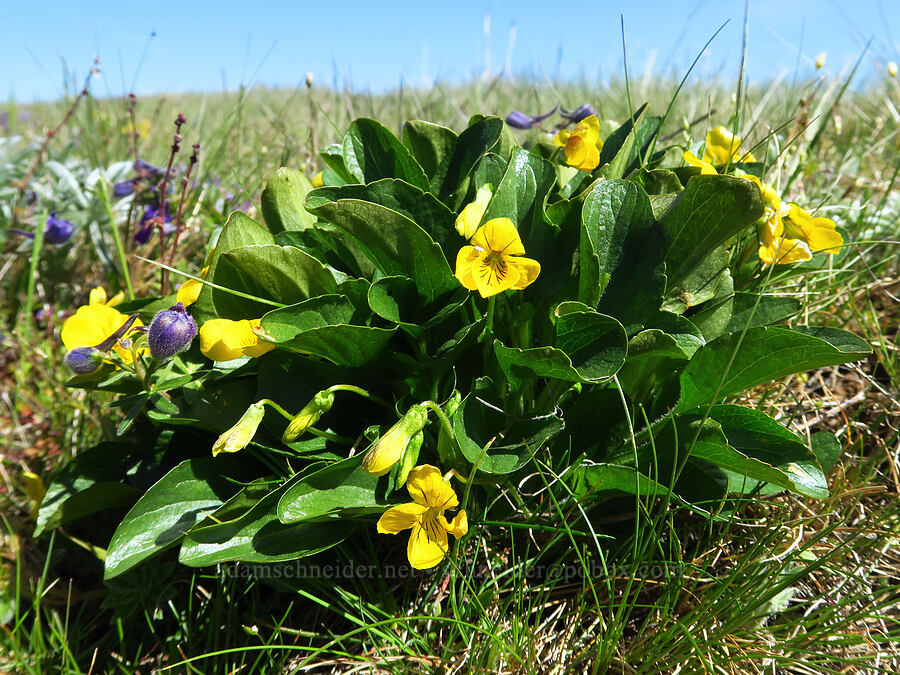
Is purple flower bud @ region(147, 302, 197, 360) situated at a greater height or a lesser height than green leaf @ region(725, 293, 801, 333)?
greater

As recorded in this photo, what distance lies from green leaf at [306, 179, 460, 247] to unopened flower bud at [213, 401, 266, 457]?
1.55 ft

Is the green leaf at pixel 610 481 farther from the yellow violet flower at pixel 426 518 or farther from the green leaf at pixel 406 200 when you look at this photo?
the green leaf at pixel 406 200

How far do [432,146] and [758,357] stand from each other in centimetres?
88

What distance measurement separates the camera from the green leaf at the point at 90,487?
1.45 m

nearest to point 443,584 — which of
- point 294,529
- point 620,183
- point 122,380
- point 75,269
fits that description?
point 294,529

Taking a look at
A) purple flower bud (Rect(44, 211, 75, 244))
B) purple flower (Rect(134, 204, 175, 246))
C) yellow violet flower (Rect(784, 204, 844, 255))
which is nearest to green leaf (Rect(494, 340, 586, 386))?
yellow violet flower (Rect(784, 204, 844, 255))

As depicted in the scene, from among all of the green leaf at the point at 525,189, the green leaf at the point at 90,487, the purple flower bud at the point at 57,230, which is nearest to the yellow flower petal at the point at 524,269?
the green leaf at the point at 525,189

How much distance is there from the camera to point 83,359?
127 cm

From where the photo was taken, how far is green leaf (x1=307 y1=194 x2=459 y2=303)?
1213mm

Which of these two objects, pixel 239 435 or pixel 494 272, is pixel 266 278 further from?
pixel 494 272

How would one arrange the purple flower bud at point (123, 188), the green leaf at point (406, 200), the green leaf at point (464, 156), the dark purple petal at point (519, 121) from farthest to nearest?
the purple flower bud at point (123, 188)
the dark purple petal at point (519, 121)
the green leaf at point (464, 156)
the green leaf at point (406, 200)

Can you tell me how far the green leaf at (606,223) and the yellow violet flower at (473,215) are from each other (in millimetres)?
198

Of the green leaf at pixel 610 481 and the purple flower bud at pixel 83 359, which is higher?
the purple flower bud at pixel 83 359

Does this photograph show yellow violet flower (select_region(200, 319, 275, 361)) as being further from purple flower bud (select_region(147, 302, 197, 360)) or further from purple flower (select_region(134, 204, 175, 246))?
purple flower (select_region(134, 204, 175, 246))
